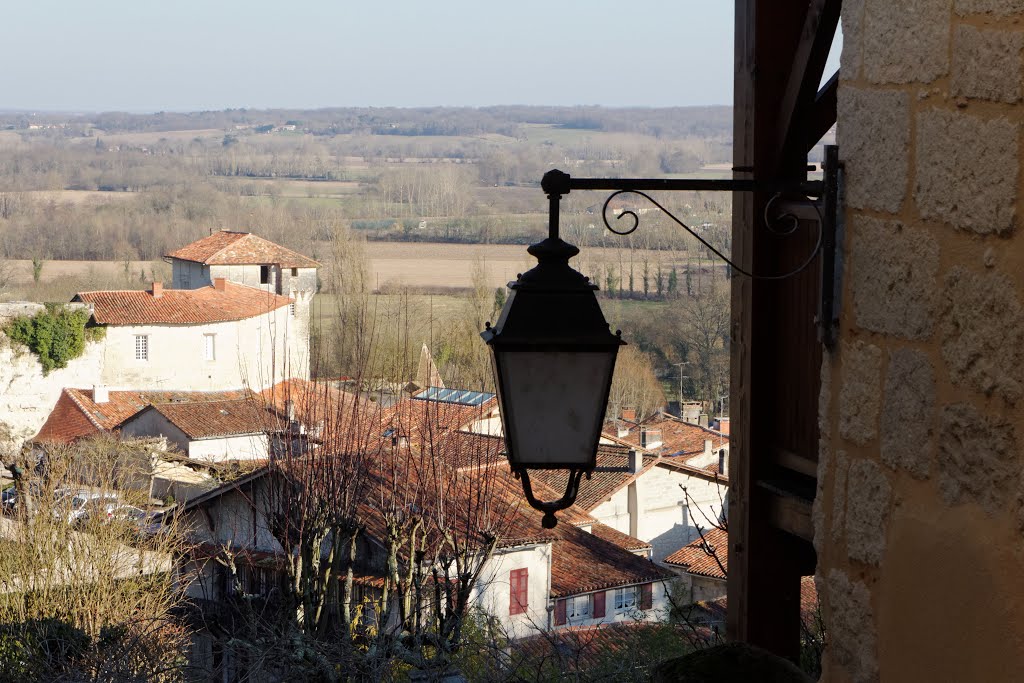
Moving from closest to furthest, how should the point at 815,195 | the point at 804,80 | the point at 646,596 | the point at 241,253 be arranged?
the point at 815,195
the point at 804,80
the point at 646,596
the point at 241,253

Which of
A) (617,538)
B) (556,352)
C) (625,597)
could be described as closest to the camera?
(556,352)

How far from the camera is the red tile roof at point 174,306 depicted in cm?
3659

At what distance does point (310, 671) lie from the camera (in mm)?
7141

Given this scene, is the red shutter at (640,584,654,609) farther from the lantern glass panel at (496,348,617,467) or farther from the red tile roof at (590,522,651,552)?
the lantern glass panel at (496,348,617,467)

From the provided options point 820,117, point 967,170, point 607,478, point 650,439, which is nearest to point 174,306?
point 650,439

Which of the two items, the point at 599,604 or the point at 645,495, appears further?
the point at 645,495

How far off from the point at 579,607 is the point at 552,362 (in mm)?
18237

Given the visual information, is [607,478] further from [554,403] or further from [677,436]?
[554,403]

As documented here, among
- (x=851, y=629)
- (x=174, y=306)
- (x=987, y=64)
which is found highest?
(x=987, y=64)

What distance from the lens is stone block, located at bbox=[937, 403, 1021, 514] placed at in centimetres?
147

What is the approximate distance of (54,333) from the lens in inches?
1369

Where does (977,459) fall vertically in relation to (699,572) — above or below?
above

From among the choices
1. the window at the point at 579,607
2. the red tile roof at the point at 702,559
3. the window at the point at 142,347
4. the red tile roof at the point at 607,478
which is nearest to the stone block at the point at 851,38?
the window at the point at 579,607

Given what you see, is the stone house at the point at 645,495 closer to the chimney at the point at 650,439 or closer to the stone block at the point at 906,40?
the chimney at the point at 650,439
